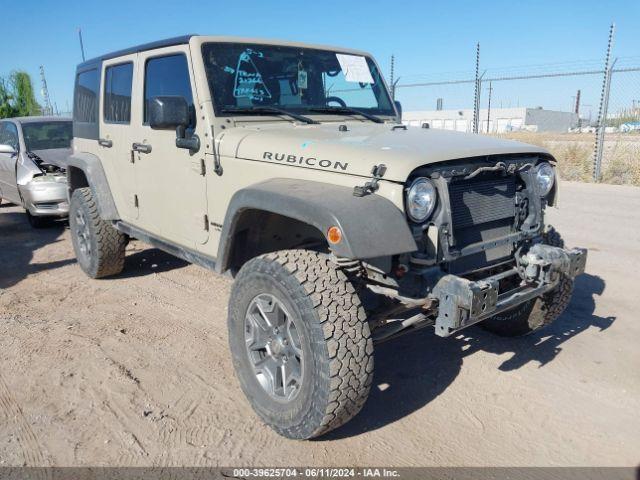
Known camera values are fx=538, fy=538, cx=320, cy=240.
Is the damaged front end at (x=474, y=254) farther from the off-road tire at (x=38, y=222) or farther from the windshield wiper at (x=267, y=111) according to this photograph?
the off-road tire at (x=38, y=222)

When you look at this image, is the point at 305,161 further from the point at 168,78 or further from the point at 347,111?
the point at 168,78

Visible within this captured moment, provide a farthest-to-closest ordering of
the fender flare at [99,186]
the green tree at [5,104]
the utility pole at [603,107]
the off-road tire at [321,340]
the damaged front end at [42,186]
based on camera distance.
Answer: the green tree at [5,104]
the utility pole at [603,107]
the damaged front end at [42,186]
the fender flare at [99,186]
the off-road tire at [321,340]

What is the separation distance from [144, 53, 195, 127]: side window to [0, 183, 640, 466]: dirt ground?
1.70m

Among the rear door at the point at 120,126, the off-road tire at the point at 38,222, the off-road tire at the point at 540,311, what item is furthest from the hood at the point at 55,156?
the off-road tire at the point at 540,311

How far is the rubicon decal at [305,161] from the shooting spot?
2893mm

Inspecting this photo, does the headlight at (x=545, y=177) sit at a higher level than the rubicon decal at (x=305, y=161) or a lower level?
lower

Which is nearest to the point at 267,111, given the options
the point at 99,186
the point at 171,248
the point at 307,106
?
the point at 307,106

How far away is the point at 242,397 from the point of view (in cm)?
331

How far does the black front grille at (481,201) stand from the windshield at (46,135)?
7392mm

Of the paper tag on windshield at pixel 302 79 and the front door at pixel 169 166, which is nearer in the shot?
the front door at pixel 169 166

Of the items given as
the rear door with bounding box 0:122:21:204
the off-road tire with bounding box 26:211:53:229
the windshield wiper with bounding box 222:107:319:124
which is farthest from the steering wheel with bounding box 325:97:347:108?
the rear door with bounding box 0:122:21:204

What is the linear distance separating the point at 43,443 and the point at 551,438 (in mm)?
2709

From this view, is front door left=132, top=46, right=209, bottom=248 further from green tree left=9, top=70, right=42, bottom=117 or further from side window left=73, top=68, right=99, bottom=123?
green tree left=9, top=70, right=42, bottom=117

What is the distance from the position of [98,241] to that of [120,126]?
3.86ft
